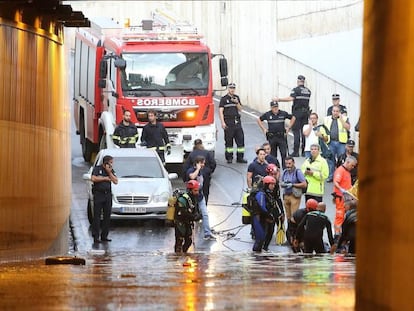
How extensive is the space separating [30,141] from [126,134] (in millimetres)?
9645

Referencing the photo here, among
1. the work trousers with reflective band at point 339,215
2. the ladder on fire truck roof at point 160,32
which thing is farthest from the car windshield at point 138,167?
the ladder on fire truck roof at point 160,32

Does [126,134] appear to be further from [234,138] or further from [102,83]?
[234,138]

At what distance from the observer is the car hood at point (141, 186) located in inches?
933

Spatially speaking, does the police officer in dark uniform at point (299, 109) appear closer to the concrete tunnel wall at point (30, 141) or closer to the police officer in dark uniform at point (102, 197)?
the police officer in dark uniform at point (102, 197)

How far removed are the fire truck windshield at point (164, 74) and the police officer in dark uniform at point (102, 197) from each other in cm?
544

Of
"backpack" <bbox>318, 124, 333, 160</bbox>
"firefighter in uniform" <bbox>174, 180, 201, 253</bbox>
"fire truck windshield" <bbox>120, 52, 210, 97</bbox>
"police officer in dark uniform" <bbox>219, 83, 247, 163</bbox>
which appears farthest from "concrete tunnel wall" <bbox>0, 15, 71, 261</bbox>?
"police officer in dark uniform" <bbox>219, 83, 247, 163</bbox>

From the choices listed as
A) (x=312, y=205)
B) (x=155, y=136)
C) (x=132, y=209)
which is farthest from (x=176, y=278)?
(x=155, y=136)

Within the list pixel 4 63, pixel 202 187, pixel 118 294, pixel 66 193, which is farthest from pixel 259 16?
pixel 118 294

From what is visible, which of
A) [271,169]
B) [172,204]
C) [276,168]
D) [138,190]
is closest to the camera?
[172,204]

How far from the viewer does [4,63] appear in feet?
55.7

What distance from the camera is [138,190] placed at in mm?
23719

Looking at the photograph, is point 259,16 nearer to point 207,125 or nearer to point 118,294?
point 207,125

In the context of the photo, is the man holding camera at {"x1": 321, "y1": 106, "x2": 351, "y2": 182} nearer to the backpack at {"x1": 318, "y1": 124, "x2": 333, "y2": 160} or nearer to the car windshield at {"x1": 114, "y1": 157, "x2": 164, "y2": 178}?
the backpack at {"x1": 318, "y1": 124, "x2": 333, "y2": 160}

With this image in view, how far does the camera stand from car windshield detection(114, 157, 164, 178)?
2441 cm
